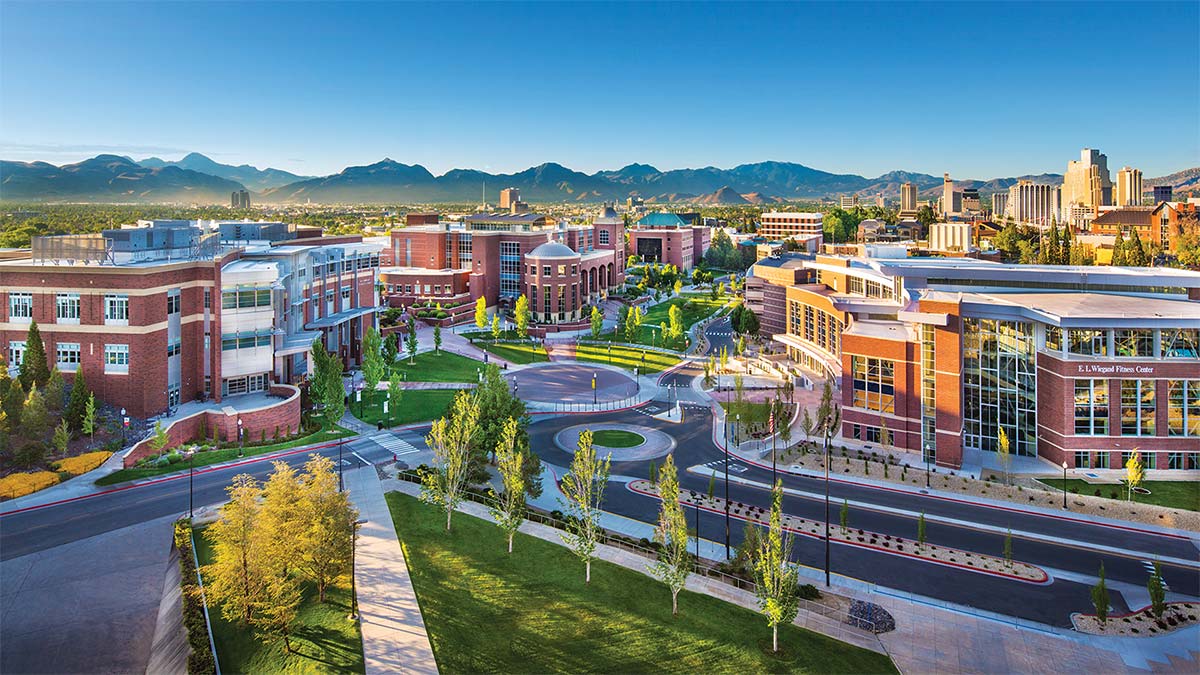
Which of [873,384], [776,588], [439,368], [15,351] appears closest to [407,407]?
[439,368]

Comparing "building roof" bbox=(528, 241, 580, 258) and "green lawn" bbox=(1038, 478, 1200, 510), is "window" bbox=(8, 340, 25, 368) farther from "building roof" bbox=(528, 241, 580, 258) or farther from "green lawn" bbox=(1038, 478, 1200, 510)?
"green lawn" bbox=(1038, 478, 1200, 510)

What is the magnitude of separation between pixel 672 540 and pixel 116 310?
43.3 metres

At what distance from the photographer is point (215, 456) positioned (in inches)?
1877

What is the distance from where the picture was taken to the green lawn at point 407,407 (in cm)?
6041

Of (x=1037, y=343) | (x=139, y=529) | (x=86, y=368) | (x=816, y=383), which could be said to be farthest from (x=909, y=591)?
(x=86, y=368)

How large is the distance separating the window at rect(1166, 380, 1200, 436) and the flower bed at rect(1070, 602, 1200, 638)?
1819 centimetres

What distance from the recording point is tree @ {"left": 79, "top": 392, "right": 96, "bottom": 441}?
45812 mm

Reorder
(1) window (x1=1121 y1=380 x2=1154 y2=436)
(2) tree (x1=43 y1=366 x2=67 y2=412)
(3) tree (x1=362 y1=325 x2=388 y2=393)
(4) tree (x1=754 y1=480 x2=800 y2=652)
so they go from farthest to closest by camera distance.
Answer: (3) tree (x1=362 y1=325 x2=388 y2=393)
(2) tree (x1=43 y1=366 x2=67 y2=412)
(1) window (x1=1121 y1=380 x2=1154 y2=436)
(4) tree (x1=754 y1=480 x2=800 y2=652)

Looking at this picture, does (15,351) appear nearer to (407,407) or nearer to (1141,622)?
(407,407)

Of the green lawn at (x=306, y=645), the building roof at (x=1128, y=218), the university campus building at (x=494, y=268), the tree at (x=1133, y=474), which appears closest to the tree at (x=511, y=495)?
the green lawn at (x=306, y=645)

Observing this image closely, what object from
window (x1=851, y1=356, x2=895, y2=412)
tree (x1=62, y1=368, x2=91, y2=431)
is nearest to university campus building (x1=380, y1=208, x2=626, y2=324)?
window (x1=851, y1=356, x2=895, y2=412)

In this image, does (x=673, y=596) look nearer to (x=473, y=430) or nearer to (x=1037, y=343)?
(x=473, y=430)

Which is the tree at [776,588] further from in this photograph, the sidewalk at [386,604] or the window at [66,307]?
the window at [66,307]

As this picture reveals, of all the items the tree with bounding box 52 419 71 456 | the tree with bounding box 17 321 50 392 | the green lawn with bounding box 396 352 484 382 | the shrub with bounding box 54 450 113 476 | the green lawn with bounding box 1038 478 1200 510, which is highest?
the tree with bounding box 17 321 50 392
